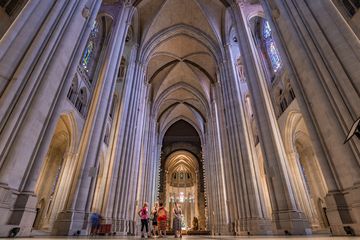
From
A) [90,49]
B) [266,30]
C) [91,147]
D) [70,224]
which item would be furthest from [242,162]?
[90,49]

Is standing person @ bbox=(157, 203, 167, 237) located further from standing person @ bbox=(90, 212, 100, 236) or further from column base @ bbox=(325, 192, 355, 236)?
column base @ bbox=(325, 192, 355, 236)

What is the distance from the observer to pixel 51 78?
5.48 metres

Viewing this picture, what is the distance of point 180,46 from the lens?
2178 centimetres

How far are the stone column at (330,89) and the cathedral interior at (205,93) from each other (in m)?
0.03

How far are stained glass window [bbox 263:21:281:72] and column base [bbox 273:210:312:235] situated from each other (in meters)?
8.71

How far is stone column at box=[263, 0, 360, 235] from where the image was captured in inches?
185

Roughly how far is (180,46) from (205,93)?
6.41m

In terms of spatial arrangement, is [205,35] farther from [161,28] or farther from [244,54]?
[244,54]

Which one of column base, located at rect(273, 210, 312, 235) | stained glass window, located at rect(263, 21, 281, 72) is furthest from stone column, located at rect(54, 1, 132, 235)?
stained glass window, located at rect(263, 21, 281, 72)

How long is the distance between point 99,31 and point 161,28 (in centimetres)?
599

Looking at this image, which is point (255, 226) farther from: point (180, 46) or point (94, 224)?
point (180, 46)

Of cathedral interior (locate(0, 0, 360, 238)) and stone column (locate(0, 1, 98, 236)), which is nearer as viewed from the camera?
stone column (locate(0, 1, 98, 236))

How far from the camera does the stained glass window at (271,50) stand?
43.8ft

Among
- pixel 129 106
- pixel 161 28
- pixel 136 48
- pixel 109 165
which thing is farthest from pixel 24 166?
pixel 161 28
